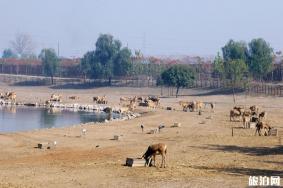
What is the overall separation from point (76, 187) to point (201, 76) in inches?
3516

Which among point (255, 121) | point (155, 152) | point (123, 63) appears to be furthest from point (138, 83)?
point (155, 152)

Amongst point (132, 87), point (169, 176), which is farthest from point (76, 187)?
Answer: point (132, 87)

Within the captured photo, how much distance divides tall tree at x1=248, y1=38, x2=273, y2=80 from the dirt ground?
43.9 meters

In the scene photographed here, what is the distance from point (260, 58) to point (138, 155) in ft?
228

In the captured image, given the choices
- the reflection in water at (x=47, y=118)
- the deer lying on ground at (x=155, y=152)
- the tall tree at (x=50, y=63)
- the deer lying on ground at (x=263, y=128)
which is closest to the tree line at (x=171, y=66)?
the tall tree at (x=50, y=63)

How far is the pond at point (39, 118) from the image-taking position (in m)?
54.8

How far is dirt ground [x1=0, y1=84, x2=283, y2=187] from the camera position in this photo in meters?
23.6

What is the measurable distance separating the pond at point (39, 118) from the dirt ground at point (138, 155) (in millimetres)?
6967

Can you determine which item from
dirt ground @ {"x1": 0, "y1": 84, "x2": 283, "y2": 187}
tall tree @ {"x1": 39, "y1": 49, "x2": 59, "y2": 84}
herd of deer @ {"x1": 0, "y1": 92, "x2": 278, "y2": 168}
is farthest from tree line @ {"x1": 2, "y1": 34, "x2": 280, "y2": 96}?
→ dirt ground @ {"x1": 0, "y1": 84, "x2": 283, "y2": 187}

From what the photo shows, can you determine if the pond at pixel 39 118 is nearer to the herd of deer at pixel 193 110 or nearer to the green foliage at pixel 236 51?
the herd of deer at pixel 193 110

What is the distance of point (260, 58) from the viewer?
97.4 meters

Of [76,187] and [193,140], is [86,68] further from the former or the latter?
[76,187]

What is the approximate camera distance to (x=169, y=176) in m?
24.1

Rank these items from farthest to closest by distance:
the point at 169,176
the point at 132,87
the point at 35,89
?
the point at 35,89 < the point at 132,87 < the point at 169,176
